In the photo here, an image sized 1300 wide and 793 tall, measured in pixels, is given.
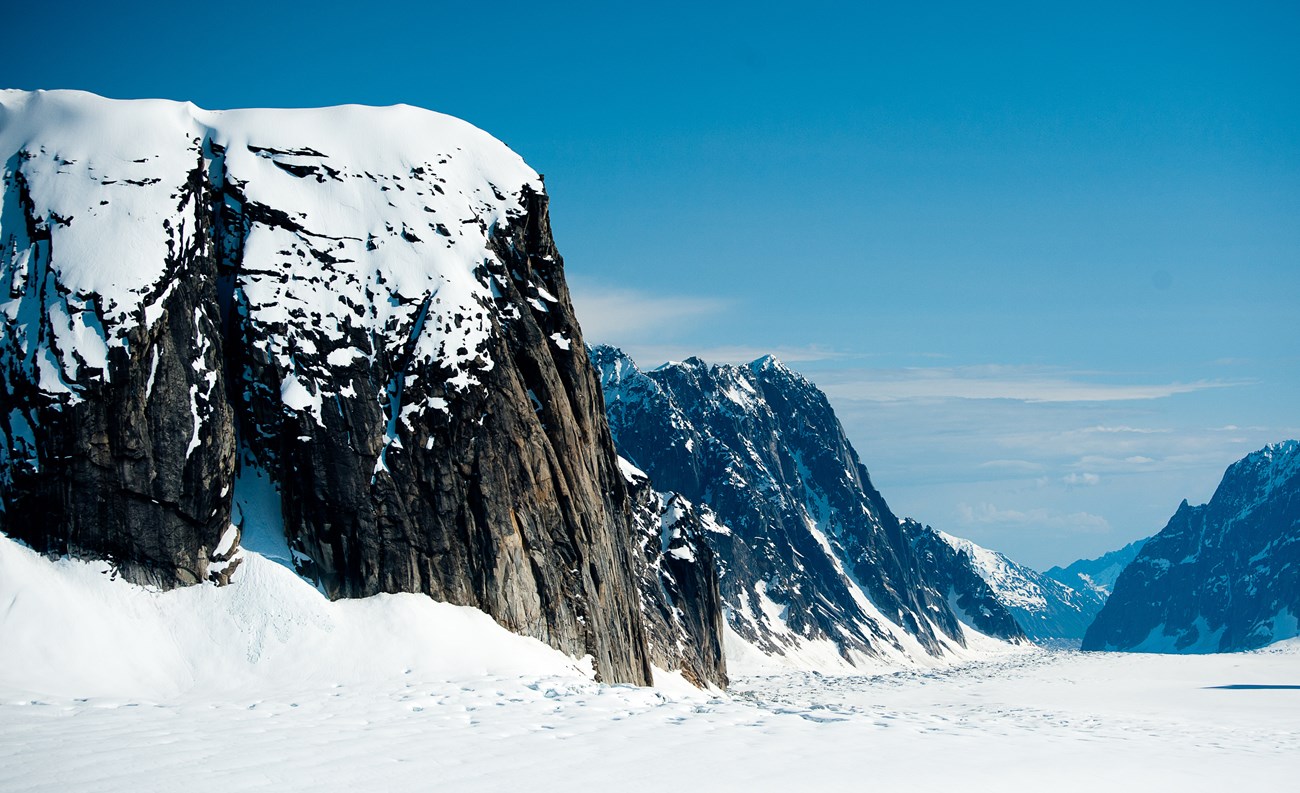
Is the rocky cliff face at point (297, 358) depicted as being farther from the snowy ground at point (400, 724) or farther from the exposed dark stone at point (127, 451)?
the snowy ground at point (400, 724)

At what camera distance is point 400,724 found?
26.2 m

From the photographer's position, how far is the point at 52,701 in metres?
27.9

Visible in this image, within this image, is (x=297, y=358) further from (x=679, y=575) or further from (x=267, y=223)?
(x=679, y=575)

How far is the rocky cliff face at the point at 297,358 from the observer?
115 ft

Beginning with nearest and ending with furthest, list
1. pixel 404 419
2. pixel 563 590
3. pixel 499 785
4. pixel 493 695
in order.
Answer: pixel 499 785
pixel 493 695
pixel 404 419
pixel 563 590

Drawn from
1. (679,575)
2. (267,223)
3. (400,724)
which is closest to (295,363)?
(267,223)

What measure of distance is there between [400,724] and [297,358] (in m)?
17.5

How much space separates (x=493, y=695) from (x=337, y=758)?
9028mm

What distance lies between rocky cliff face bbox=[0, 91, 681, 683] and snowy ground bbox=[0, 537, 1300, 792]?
2.08 m

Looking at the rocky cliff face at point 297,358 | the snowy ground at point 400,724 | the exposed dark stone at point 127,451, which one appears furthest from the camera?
the rocky cliff face at point 297,358

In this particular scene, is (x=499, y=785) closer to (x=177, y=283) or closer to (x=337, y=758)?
(x=337, y=758)

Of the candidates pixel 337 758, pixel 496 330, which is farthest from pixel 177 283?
pixel 337 758

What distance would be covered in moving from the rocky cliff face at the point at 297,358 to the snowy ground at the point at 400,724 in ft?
6.81

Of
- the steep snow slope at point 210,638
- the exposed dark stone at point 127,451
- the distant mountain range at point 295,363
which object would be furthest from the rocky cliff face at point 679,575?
the exposed dark stone at point 127,451
